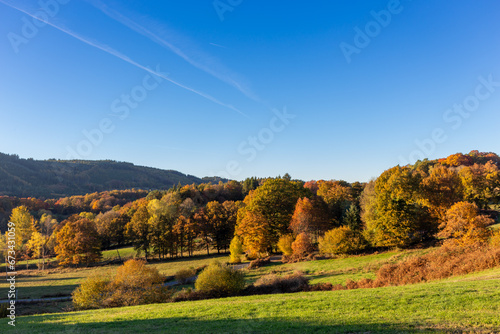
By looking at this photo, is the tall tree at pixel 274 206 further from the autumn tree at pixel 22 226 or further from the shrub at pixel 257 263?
the autumn tree at pixel 22 226

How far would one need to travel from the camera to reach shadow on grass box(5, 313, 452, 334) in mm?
9773

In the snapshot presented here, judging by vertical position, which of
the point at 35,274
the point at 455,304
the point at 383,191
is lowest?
the point at 35,274

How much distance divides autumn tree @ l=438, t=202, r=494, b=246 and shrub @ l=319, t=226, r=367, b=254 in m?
12.5

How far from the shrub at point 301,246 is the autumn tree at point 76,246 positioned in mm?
48106

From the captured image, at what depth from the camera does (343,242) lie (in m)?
44.6

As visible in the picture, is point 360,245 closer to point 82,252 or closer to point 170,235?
point 170,235

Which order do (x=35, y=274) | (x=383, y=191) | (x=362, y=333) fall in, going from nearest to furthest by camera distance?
(x=362, y=333) → (x=383, y=191) → (x=35, y=274)

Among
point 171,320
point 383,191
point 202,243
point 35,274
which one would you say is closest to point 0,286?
point 35,274

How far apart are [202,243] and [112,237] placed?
108 ft

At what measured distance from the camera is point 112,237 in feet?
282

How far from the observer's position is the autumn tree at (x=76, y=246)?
203 feet

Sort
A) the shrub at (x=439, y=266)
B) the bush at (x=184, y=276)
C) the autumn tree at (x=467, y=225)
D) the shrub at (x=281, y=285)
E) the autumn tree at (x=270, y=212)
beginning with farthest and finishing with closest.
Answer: the autumn tree at (x=270, y=212) → the bush at (x=184, y=276) → the autumn tree at (x=467, y=225) → the shrub at (x=281, y=285) → the shrub at (x=439, y=266)

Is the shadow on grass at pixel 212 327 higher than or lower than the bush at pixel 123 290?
higher

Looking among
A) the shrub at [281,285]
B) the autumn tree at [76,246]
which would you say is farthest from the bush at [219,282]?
the autumn tree at [76,246]
